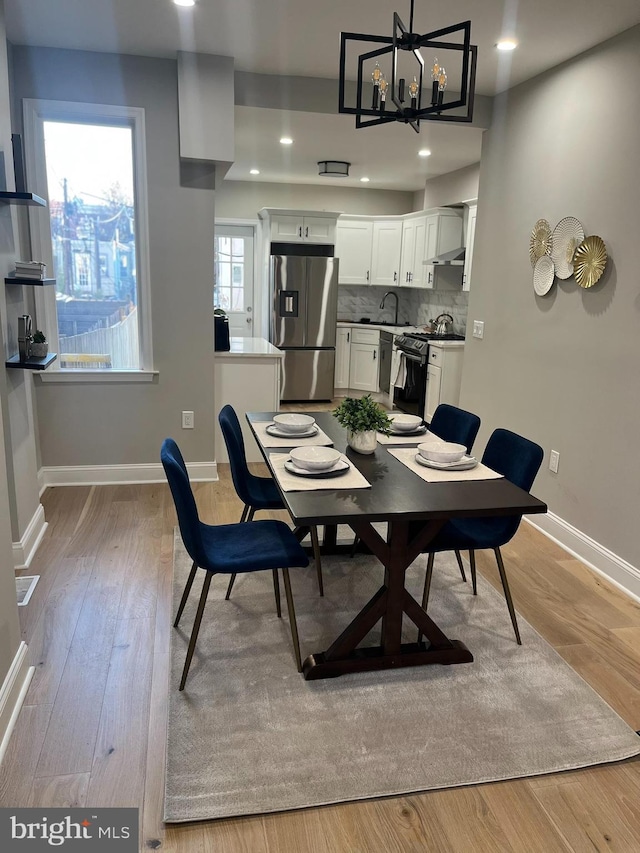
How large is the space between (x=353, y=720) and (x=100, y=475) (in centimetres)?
282

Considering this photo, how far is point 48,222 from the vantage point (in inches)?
153

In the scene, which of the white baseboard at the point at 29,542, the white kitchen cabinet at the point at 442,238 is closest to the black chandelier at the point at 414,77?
the white baseboard at the point at 29,542

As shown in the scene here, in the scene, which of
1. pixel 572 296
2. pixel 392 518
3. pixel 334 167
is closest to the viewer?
pixel 392 518

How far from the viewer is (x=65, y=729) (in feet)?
6.66

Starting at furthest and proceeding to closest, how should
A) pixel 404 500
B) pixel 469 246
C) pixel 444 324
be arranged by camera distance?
pixel 444 324 → pixel 469 246 → pixel 404 500

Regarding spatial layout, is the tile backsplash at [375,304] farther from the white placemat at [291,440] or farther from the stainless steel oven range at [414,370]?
the white placemat at [291,440]

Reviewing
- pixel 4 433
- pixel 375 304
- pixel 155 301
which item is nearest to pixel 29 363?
pixel 4 433

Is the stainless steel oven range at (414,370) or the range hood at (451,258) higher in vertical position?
the range hood at (451,258)

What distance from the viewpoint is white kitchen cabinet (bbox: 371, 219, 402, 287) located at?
7355mm

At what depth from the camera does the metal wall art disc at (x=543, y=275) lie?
366 centimetres

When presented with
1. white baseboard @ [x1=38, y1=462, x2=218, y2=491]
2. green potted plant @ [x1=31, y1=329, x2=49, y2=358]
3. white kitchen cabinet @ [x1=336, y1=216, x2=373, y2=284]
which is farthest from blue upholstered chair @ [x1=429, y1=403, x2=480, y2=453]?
white kitchen cabinet @ [x1=336, y1=216, x2=373, y2=284]

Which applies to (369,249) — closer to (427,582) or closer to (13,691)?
(427,582)

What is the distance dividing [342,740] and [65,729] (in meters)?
0.90

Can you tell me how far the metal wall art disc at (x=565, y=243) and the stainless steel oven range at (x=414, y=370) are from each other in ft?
7.43
